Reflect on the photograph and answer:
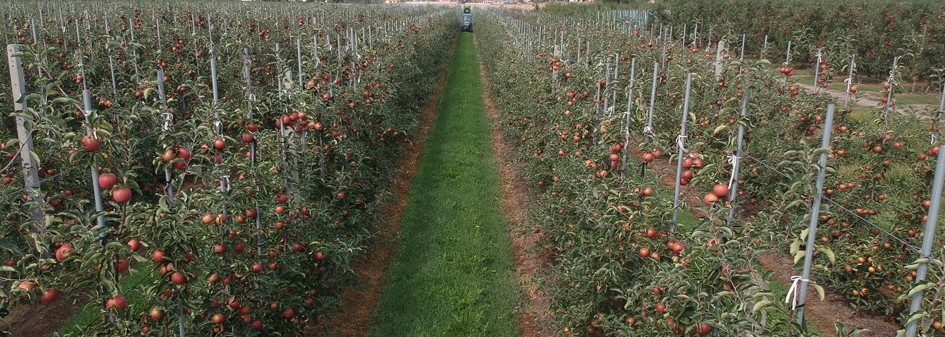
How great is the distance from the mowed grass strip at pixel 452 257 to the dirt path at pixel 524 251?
3.5 inches

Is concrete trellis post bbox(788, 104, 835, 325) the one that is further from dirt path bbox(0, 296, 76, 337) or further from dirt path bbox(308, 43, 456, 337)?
dirt path bbox(0, 296, 76, 337)

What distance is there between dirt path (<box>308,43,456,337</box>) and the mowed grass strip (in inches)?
3.2

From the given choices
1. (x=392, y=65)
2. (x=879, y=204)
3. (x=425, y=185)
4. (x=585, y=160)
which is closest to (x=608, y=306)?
(x=585, y=160)

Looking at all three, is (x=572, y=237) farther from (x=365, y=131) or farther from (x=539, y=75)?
(x=539, y=75)

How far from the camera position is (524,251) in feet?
18.7

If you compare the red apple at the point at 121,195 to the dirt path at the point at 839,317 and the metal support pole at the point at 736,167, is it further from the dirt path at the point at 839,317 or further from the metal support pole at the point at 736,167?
the dirt path at the point at 839,317

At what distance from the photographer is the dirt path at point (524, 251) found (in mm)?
4489

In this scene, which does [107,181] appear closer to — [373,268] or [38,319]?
[38,319]

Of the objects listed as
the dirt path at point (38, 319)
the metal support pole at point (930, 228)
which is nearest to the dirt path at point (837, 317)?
the metal support pole at point (930, 228)

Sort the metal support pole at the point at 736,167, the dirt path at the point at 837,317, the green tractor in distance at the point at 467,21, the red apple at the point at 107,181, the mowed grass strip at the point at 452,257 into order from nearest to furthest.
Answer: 1. the red apple at the point at 107,181
2. the metal support pole at the point at 736,167
3. the dirt path at the point at 837,317
4. the mowed grass strip at the point at 452,257
5. the green tractor in distance at the point at 467,21

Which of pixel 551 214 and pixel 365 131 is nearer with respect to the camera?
pixel 551 214

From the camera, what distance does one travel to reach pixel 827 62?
6340mm

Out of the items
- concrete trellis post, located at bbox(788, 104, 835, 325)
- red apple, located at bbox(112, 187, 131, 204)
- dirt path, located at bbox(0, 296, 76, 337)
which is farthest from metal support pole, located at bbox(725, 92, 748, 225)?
dirt path, located at bbox(0, 296, 76, 337)

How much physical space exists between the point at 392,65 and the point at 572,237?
495cm
